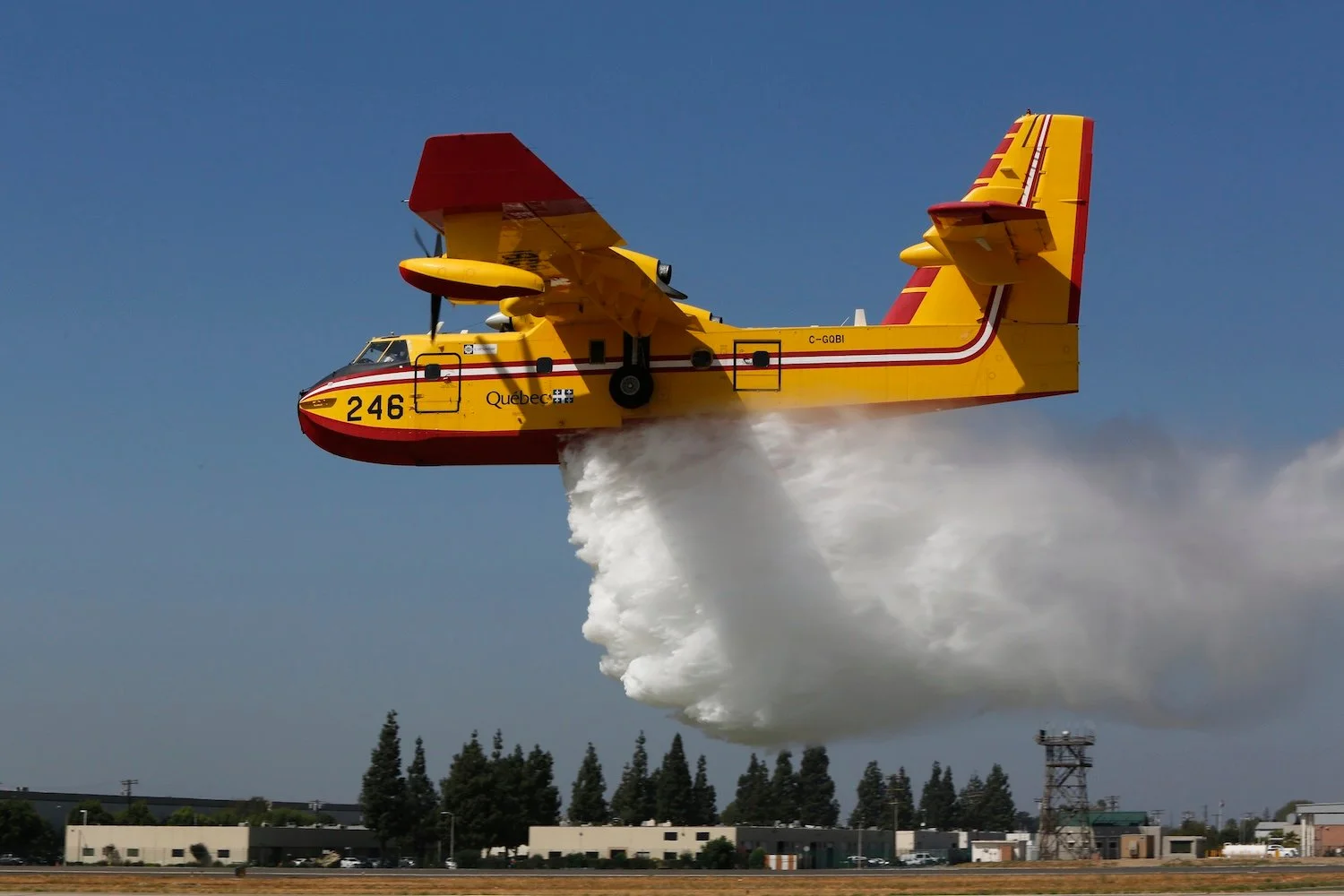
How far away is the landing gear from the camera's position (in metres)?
18.4

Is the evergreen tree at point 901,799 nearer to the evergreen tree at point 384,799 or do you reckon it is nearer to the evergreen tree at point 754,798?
the evergreen tree at point 754,798

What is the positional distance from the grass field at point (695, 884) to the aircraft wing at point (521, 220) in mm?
10315

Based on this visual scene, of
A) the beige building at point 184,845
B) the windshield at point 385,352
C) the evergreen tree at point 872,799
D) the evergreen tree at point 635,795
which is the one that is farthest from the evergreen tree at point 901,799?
the windshield at point 385,352

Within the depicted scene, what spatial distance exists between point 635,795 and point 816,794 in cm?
2062

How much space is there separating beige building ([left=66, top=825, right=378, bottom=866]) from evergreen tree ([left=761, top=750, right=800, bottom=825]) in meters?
43.3

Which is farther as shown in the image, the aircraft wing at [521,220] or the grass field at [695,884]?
the grass field at [695,884]

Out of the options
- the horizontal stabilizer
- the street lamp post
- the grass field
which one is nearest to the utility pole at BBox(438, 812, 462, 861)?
the street lamp post

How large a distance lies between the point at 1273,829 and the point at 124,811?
57746mm

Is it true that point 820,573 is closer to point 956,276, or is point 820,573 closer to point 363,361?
point 956,276

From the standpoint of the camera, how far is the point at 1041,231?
16703 mm

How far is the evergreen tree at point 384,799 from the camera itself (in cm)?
5656

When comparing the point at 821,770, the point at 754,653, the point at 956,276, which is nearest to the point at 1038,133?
the point at 956,276

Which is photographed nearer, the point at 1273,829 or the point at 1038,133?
the point at 1038,133

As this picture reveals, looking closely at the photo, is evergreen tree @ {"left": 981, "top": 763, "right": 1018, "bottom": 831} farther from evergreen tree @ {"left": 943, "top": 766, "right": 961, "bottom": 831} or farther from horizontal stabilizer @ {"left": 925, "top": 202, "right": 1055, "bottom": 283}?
horizontal stabilizer @ {"left": 925, "top": 202, "right": 1055, "bottom": 283}
